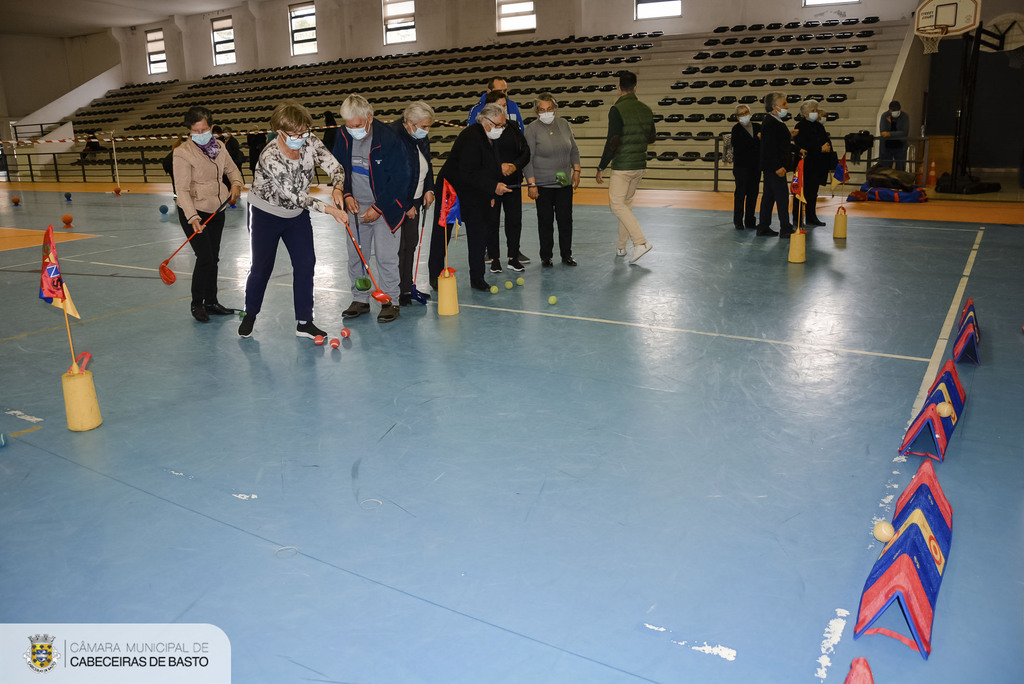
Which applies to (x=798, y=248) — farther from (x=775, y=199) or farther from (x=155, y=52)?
(x=155, y=52)

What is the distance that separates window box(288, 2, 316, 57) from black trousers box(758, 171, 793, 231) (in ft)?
86.3

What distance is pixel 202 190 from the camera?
231 inches

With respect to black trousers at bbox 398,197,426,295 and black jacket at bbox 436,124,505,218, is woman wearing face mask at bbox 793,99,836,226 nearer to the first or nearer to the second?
black jacket at bbox 436,124,505,218

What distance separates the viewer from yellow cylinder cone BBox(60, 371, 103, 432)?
3861mm

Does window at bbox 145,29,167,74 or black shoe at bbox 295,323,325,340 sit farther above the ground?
window at bbox 145,29,167,74

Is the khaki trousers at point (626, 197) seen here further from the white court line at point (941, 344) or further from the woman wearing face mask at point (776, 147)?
the white court line at point (941, 344)

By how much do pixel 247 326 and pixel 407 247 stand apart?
4.86 feet

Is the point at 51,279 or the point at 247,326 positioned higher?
the point at 51,279

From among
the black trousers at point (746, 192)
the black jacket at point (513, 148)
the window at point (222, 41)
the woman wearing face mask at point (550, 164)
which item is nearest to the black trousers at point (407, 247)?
the black jacket at point (513, 148)

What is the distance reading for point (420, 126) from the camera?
579cm

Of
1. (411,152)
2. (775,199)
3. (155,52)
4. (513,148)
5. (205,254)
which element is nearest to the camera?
(411,152)

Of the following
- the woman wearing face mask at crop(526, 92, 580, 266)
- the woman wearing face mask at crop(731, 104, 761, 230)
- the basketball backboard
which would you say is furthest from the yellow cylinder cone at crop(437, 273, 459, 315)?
the basketball backboard

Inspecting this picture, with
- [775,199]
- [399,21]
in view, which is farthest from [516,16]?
[775,199]
